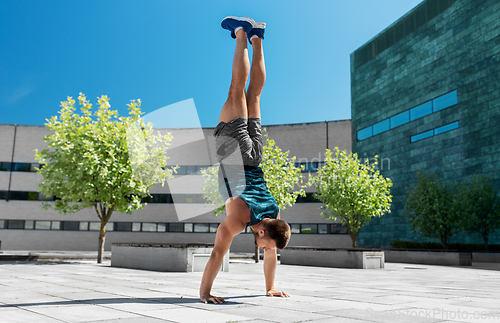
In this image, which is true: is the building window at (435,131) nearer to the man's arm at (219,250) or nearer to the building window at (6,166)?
the man's arm at (219,250)

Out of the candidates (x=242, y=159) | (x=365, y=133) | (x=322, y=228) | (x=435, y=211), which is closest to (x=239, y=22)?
(x=242, y=159)

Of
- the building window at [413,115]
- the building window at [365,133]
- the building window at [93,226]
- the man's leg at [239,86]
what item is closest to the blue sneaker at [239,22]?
the man's leg at [239,86]

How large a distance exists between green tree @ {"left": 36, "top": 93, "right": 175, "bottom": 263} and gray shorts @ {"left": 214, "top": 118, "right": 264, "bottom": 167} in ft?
39.2

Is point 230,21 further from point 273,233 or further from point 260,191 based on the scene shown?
point 273,233

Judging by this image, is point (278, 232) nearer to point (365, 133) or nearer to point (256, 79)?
point (256, 79)

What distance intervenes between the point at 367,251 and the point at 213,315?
1327 centimetres

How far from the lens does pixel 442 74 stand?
30859 mm

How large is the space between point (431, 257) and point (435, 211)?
689cm

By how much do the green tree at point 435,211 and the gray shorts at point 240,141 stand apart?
24.0 m

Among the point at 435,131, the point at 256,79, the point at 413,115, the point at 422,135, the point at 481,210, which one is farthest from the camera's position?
the point at 413,115

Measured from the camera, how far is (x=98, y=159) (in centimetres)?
1590

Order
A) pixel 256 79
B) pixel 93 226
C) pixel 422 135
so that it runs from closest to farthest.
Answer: pixel 256 79
pixel 422 135
pixel 93 226

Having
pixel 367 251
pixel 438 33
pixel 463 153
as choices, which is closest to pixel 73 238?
pixel 367 251

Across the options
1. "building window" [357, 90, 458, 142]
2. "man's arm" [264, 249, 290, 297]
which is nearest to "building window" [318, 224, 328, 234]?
"building window" [357, 90, 458, 142]
